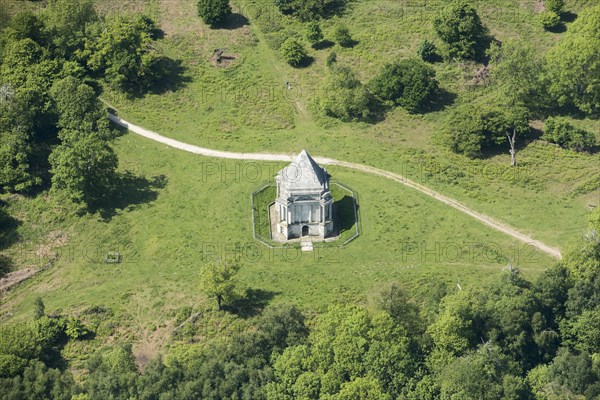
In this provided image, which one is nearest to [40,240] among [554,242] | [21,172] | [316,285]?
[21,172]

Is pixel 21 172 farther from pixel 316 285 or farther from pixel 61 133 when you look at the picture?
pixel 316 285

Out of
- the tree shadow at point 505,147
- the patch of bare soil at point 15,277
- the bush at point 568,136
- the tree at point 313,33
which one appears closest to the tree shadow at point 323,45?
the tree at point 313,33

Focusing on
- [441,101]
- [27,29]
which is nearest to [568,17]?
[441,101]

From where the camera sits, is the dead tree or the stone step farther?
the dead tree

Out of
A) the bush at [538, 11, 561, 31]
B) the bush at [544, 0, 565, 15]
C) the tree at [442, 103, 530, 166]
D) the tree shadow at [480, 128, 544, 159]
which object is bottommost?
the tree shadow at [480, 128, 544, 159]

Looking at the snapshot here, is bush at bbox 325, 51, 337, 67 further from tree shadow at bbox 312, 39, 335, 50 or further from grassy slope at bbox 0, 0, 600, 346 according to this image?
tree shadow at bbox 312, 39, 335, 50

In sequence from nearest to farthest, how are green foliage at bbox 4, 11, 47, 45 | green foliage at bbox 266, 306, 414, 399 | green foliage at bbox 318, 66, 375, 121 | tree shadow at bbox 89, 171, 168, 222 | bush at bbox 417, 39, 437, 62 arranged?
green foliage at bbox 266, 306, 414, 399 < tree shadow at bbox 89, 171, 168, 222 < green foliage at bbox 318, 66, 375, 121 < bush at bbox 417, 39, 437, 62 < green foliage at bbox 4, 11, 47, 45

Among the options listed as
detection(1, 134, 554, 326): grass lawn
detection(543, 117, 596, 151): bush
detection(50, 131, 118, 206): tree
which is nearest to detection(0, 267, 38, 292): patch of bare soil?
detection(1, 134, 554, 326): grass lawn

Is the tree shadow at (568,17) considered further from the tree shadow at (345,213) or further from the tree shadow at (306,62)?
the tree shadow at (345,213)
